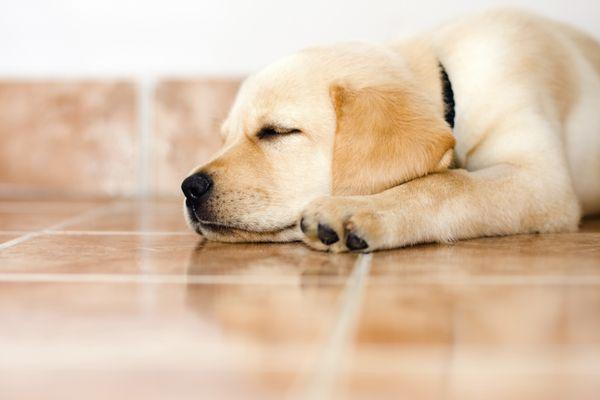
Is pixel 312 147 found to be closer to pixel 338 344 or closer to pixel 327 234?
pixel 327 234

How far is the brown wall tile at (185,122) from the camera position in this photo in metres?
3.27

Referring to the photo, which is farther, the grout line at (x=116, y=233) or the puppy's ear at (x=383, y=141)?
the grout line at (x=116, y=233)

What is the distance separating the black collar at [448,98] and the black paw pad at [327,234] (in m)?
0.62

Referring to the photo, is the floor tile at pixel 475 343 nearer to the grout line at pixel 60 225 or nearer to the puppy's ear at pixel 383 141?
the puppy's ear at pixel 383 141

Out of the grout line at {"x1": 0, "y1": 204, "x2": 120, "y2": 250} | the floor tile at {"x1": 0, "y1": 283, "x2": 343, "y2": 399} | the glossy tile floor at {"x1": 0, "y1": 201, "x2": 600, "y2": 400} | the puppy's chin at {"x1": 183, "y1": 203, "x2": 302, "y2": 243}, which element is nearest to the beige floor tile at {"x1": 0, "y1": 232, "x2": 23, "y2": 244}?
the grout line at {"x1": 0, "y1": 204, "x2": 120, "y2": 250}

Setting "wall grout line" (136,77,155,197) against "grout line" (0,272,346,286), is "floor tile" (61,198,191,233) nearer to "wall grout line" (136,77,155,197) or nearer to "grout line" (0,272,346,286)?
Result: "wall grout line" (136,77,155,197)

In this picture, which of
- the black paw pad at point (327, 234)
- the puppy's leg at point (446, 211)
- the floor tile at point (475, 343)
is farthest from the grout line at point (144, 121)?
the floor tile at point (475, 343)

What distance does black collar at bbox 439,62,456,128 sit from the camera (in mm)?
2107

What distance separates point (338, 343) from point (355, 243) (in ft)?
2.15

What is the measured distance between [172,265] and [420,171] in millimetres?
604

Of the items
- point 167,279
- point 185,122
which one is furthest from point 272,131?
point 185,122

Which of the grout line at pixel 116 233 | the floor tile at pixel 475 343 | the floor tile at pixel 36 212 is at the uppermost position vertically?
the floor tile at pixel 475 343

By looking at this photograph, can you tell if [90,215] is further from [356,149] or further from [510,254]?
[510,254]

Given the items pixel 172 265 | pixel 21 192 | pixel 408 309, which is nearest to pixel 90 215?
pixel 21 192
